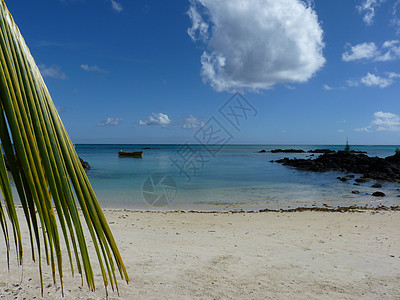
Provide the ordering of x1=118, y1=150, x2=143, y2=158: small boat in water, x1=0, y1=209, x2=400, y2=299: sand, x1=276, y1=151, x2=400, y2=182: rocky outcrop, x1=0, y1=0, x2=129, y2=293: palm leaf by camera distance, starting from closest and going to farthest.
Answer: x1=0, y1=0, x2=129, y2=293: palm leaf, x1=0, y1=209, x2=400, y2=299: sand, x1=276, y1=151, x2=400, y2=182: rocky outcrop, x1=118, y1=150, x2=143, y2=158: small boat in water

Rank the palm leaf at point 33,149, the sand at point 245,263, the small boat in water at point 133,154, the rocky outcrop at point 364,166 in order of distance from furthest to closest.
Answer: the small boat in water at point 133,154 → the rocky outcrop at point 364,166 → the sand at point 245,263 → the palm leaf at point 33,149

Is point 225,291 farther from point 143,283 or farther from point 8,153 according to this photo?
point 8,153

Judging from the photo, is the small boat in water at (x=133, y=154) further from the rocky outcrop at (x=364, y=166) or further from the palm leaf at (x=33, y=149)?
the palm leaf at (x=33, y=149)

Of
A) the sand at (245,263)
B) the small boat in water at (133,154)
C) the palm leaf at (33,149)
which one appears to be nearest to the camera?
the palm leaf at (33,149)

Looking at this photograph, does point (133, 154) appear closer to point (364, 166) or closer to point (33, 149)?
point (364, 166)

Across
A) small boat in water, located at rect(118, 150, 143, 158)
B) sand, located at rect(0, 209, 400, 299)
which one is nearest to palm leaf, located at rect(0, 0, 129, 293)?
sand, located at rect(0, 209, 400, 299)

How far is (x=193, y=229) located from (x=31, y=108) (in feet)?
23.6

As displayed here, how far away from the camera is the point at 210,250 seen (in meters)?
5.40

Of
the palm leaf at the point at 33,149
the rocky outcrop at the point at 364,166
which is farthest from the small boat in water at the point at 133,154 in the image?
the palm leaf at the point at 33,149

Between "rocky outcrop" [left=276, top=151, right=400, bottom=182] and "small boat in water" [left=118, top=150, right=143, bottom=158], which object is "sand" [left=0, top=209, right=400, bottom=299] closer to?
"rocky outcrop" [left=276, top=151, right=400, bottom=182]

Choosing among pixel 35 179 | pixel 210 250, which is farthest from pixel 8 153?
pixel 210 250

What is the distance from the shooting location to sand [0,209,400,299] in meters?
3.62

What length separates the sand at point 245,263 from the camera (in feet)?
11.9

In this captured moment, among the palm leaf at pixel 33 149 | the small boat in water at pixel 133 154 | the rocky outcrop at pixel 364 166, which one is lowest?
the rocky outcrop at pixel 364 166
